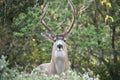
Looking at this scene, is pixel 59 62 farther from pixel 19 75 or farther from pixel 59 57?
pixel 19 75

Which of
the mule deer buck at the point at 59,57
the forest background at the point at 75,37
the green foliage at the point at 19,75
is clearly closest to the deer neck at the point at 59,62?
the mule deer buck at the point at 59,57

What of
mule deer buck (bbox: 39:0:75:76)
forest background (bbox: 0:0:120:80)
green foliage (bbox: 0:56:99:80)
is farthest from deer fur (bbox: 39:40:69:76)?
green foliage (bbox: 0:56:99:80)

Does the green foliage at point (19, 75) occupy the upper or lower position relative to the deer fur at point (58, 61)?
upper

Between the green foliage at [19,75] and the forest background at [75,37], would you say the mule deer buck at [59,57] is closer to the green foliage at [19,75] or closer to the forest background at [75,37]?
the forest background at [75,37]

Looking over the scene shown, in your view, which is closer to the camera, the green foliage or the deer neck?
the green foliage

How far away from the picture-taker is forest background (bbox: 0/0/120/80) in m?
14.0

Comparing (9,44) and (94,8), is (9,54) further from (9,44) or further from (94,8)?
(94,8)

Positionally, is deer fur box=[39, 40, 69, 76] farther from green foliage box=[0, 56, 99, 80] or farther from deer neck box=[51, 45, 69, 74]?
green foliage box=[0, 56, 99, 80]

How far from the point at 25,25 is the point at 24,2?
246 centimetres

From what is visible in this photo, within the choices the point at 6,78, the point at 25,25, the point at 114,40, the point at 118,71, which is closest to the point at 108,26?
the point at 114,40

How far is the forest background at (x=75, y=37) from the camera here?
1399 cm

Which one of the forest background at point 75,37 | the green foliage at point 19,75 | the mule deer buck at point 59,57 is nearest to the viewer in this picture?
the green foliage at point 19,75

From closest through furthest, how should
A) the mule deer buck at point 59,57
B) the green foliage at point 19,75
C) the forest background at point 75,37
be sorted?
1. the green foliage at point 19,75
2. the mule deer buck at point 59,57
3. the forest background at point 75,37

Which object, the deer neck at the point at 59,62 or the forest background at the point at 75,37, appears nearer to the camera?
the deer neck at the point at 59,62
